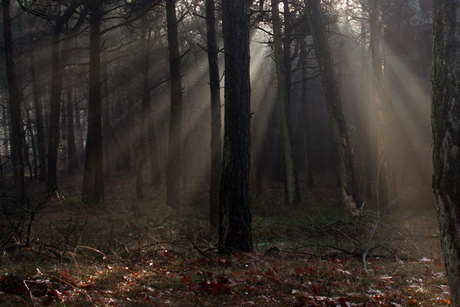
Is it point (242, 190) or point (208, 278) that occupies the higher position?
point (242, 190)

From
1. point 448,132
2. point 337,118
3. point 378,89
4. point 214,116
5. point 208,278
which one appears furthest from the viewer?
point 378,89

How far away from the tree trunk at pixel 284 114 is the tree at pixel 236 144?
999 cm

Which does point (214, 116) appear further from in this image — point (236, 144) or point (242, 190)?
point (242, 190)

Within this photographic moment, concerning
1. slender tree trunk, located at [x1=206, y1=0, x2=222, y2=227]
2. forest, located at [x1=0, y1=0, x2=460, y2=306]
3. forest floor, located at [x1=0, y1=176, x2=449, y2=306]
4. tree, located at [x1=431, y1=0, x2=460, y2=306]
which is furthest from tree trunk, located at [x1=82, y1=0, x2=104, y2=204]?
tree, located at [x1=431, y1=0, x2=460, y2=306]

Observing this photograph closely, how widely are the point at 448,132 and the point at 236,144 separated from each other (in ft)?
11.5

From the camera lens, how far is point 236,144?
6.27 meters

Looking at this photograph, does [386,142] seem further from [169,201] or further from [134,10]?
[134,10]

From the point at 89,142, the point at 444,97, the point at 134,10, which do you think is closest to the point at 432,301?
the point at 444,97

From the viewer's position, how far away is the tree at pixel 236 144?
6.20 metres

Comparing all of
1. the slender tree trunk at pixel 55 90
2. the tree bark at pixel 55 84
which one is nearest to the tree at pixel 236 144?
the tree bark at pixel 55 84

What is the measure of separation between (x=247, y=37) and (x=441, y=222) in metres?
4.40

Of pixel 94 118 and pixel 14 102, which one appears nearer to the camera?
pixel 14 102

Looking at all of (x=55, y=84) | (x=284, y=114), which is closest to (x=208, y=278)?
(x=284, y=114)

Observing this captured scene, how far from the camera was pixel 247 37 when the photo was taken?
6.58m
